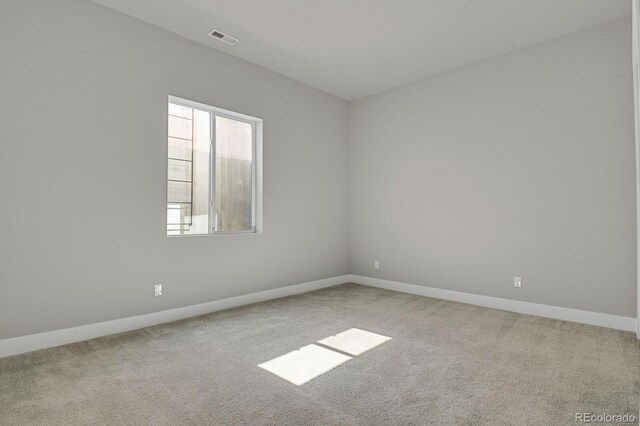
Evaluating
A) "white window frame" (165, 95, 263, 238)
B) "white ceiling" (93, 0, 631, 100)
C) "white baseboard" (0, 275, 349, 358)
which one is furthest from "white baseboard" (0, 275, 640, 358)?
"white ceiling" (93, 0, 631, 100)

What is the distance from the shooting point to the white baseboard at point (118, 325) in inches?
110

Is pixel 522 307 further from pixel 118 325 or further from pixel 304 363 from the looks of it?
pixel 118 325

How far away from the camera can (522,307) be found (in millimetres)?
3998

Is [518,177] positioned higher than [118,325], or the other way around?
[518,177]

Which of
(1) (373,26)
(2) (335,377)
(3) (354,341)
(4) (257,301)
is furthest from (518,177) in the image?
(4) (257,301)

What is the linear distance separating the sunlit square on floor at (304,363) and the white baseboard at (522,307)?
2.41 meters

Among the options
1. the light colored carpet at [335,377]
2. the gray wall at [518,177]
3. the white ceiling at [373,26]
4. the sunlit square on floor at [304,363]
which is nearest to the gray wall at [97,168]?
the white ceiling at [373,26]

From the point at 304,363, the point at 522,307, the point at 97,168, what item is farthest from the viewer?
the point at 522,307

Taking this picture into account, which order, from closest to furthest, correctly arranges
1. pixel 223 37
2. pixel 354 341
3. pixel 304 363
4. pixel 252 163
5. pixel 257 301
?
pixel 304 363, pixel 354 341, pixel 223 37, pixel 257 301, pixel 252 163

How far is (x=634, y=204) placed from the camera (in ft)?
11.0

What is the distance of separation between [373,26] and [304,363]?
3.35 meters

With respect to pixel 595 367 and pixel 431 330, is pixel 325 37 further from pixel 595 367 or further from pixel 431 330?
pixel 595 367

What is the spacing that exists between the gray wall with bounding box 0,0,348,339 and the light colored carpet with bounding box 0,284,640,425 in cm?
49

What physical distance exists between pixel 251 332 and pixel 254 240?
1460mm
